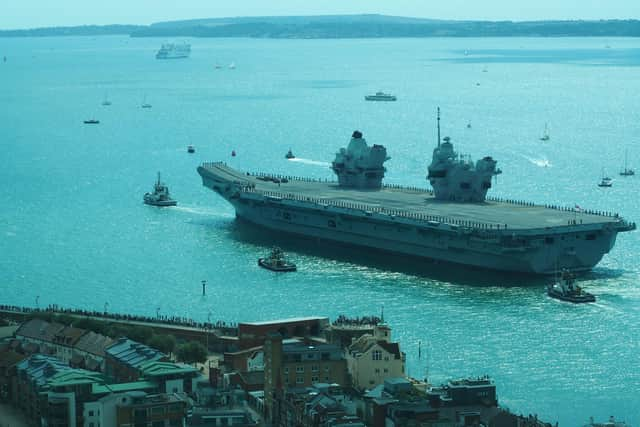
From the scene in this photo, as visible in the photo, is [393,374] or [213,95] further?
[213,95]

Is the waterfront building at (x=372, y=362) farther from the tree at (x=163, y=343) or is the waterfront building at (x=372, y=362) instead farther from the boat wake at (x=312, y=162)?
the boat wake at (x=312, y=162)

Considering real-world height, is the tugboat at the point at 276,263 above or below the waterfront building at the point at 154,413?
below

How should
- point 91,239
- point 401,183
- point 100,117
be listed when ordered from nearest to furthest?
point 91,239 < point 401,183 < point 100,117

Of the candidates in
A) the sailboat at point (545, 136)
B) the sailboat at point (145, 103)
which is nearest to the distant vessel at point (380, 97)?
the sailboat at point (145, 103)

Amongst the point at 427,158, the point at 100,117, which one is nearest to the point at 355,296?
the point at 427,158

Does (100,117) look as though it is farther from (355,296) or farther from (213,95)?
(355,296)

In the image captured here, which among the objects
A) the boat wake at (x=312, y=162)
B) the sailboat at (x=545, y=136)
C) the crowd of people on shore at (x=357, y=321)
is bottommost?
the boat wake at (x=312, y=162)

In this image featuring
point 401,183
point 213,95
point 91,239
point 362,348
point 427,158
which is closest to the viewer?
point 362,348
